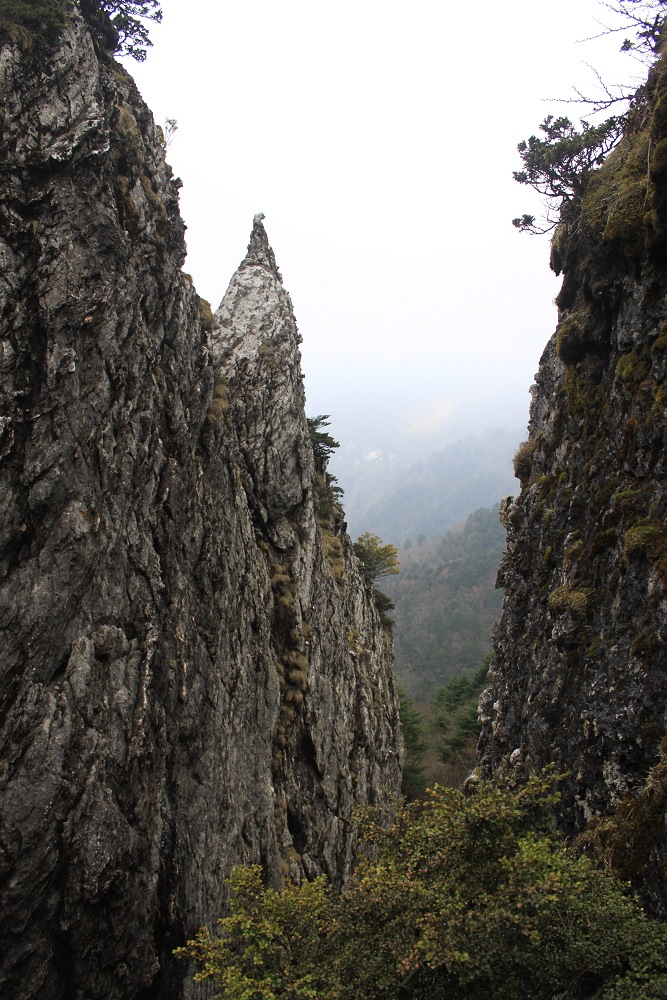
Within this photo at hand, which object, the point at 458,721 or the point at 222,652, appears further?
the point at 458,721

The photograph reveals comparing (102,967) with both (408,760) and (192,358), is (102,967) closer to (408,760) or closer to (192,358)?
(192,358)

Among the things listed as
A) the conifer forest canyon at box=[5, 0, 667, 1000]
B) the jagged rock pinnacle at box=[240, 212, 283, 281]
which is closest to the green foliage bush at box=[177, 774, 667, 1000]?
the conifer forest canyon at box=[5, 0, 667, 1000]

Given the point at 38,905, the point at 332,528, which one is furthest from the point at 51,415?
the point at 332,528

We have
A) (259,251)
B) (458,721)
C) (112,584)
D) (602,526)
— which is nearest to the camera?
(112,584)

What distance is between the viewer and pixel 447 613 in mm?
115562

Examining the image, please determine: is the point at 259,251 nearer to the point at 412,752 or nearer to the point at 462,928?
the point at 462,928

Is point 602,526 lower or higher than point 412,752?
higher

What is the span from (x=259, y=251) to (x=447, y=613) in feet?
313

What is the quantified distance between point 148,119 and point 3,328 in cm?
1017

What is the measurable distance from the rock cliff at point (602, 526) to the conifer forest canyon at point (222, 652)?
99mm

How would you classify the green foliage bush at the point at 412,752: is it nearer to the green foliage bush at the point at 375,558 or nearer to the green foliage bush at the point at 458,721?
the green foliage bush at the point at 458,721

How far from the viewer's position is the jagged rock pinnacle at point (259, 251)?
31647 mm

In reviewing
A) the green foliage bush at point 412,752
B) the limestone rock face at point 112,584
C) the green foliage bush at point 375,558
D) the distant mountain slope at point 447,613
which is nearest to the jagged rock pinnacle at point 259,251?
the limestone rock face at point 112,584

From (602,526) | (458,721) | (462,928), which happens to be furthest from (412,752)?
(462,928)
